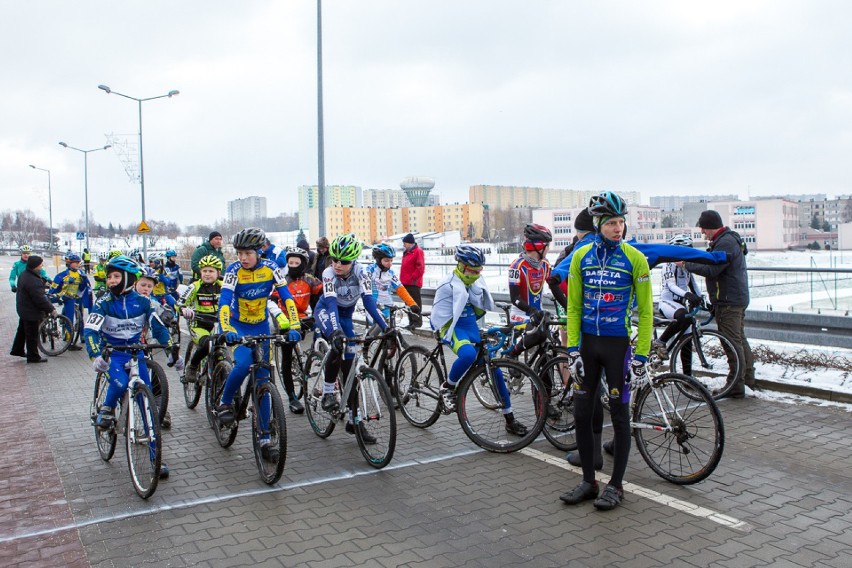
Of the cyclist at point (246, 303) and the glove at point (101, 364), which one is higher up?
the cyclist at point (246, 303)

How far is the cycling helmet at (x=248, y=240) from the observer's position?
6676mm

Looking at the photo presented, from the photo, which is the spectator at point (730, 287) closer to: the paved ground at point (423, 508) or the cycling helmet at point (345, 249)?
the paved ground at point (423, 508)

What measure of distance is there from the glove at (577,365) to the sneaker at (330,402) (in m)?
2.56

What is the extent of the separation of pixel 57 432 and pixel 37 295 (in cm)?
669

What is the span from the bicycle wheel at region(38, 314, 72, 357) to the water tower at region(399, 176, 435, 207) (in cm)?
11484

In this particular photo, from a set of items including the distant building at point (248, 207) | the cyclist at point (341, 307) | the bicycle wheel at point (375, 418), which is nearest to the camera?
the bicycle wheel at point (375, 418)

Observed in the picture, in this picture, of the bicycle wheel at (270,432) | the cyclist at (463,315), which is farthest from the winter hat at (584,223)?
the bicycle wheel at (270,432)

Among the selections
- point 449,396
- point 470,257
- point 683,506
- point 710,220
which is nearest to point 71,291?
point 449,396

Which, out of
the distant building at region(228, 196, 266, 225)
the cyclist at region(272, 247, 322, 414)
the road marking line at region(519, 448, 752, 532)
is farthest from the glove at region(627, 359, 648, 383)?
the distant building at region(228, 196, 266, 225)

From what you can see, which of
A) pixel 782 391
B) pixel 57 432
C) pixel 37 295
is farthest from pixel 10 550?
pixel 37 295

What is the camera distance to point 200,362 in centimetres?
885

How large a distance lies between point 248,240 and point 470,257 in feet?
6.92

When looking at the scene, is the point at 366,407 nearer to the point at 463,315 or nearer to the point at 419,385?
the point at 419,385

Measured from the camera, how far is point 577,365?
5324mm
